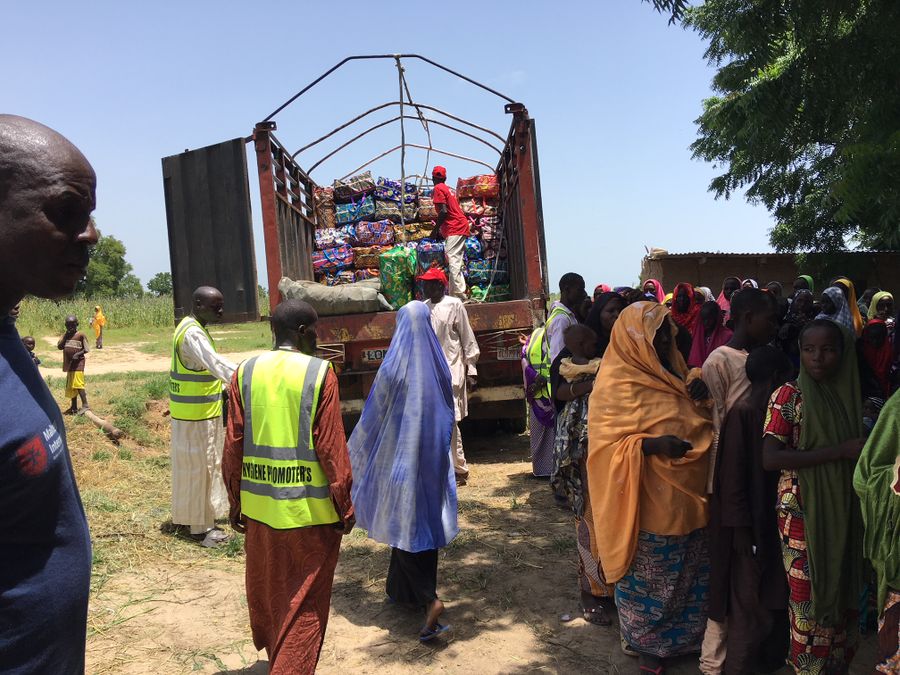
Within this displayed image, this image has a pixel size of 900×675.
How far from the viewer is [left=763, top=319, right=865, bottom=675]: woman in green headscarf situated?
2523 mm

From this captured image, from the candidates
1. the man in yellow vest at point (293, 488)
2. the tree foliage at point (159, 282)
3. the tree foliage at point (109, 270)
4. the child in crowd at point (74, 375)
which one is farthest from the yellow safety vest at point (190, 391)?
the tree foliage at point (159, 282)

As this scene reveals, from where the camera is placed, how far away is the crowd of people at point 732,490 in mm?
2543

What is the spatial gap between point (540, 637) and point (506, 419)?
15.6 ft

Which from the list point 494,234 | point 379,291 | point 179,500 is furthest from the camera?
point 494,234

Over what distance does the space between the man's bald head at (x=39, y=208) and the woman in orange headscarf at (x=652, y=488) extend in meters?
2.29

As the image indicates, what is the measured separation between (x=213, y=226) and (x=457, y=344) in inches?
93.2

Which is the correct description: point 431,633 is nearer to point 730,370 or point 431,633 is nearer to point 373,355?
point 730,370

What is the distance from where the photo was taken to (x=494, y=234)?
7.68 meters

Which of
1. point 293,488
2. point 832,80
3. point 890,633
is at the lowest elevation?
point 890,633

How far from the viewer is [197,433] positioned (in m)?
4.84

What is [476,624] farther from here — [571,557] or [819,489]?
[819,489]

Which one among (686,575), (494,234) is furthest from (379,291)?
(686,575)

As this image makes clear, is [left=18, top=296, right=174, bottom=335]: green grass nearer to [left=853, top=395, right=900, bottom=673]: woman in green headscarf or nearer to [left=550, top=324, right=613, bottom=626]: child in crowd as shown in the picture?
[left=550, top=324, right=613, bottom=626]: child in crowd

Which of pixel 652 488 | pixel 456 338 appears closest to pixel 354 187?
pixel 456 338
